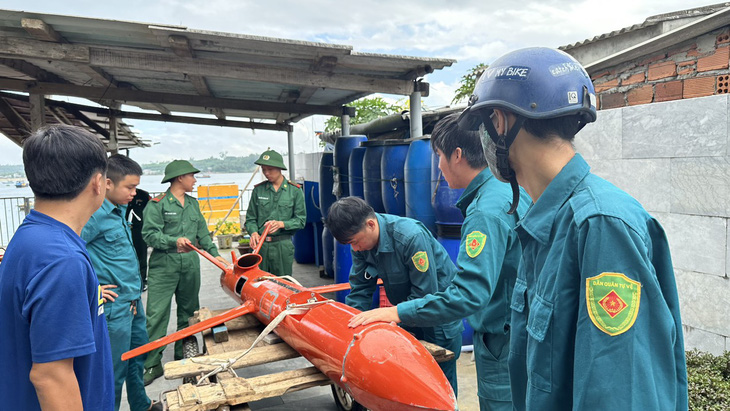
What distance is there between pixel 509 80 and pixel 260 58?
14.3 feet

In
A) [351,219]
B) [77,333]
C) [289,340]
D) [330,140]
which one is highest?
[330,140]

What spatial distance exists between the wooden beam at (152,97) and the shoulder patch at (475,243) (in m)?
5.97

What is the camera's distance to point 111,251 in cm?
330

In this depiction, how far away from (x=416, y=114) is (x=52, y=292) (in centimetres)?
469

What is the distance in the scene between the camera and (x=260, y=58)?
5.12 m

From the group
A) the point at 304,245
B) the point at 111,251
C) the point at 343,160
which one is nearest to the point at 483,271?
the point at 111,251

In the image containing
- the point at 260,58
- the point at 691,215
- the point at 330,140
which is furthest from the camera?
the point at 330,140

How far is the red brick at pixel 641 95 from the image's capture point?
3.87 metres

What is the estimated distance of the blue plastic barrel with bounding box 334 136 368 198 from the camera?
244 inches

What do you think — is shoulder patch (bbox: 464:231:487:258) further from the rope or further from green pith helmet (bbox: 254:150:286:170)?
green pith helmet (bbox: 254:150:286:170)

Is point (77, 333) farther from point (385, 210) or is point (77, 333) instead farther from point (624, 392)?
point (385, 210)

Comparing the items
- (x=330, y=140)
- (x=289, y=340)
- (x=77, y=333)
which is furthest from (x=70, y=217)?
(x=330, y=140)

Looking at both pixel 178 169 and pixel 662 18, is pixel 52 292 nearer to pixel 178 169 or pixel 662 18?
pixel 178 169

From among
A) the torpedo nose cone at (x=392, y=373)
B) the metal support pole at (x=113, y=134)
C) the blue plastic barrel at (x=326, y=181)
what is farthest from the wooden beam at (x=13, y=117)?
A: the torpedo nose cone at (x=392, y=373)
